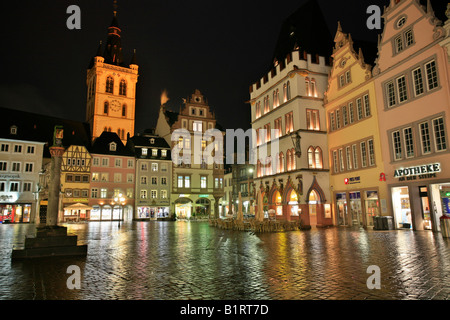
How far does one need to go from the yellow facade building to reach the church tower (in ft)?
170

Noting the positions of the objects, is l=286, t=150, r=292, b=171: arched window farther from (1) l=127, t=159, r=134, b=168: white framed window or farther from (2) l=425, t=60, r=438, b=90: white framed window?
(1) l=127, t=159, r=134, b=168: white framed window

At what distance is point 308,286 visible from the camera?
7.04 m

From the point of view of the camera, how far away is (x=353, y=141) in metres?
29.5

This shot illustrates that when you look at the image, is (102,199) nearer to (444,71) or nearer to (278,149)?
(278,149)

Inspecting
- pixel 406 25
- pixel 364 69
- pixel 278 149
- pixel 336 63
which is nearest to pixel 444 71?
pixel 406 25

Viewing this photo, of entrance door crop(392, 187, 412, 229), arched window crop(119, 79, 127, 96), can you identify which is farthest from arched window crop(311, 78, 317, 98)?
arched window crop(119, 79, 127, 96)

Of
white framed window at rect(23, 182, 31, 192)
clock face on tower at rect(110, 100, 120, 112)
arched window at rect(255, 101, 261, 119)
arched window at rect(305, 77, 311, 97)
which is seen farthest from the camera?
clock face on tower at rect(110, 100, 120, 112)

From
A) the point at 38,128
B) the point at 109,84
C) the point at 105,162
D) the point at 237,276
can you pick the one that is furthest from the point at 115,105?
the point at 237,276

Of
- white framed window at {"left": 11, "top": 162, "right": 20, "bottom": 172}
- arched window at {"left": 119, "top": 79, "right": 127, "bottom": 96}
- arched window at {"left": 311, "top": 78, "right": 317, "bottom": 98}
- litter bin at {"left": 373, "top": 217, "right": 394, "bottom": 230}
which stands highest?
arched window at {"left": 119, "top": 79, "right": 127, "bottom": 96}

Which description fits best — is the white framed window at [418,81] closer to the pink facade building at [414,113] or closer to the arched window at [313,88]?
the pink facade building at [414,113]

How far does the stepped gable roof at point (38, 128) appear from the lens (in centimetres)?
5006

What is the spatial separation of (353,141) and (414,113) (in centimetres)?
692

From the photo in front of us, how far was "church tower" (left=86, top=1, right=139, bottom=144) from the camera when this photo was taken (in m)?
73.2

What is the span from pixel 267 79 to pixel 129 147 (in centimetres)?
3014
